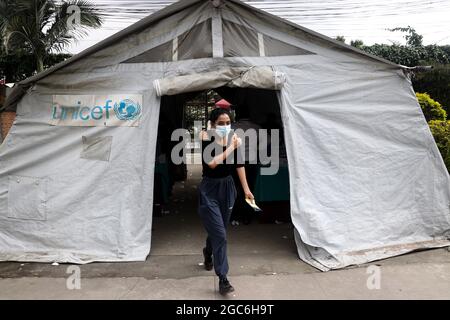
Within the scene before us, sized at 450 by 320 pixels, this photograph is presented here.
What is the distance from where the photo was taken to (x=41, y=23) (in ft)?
40.8

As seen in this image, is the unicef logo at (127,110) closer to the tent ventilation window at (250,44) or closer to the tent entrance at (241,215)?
the tent ventilation window at (250,44)

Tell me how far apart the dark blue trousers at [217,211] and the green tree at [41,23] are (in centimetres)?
971

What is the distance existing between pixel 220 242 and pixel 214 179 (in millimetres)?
623

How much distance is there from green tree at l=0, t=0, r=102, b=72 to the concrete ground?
9209 millimetres

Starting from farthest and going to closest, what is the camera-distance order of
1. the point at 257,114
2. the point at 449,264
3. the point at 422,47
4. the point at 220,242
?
the point at 422,47 < the point at 257,114 < the point at 449,264 < the point at 220,242

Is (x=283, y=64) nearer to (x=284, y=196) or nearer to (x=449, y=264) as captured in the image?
(x=284, y=196)

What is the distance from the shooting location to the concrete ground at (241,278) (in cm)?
404

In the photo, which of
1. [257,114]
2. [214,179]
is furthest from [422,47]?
[214,179]

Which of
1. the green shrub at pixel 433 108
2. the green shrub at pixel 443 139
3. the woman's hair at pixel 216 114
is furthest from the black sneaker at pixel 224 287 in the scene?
the green shrub at pixel 433 108

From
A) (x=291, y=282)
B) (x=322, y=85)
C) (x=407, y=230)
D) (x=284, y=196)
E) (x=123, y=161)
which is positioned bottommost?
(x=291, y=282)

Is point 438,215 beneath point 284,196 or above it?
beneath

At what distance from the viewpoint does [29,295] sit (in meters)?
4.10

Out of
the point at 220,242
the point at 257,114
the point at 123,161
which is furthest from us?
the point at 257,114

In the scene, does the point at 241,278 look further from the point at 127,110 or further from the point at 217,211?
the point at 127,110
